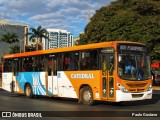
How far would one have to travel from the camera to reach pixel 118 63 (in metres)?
17.0

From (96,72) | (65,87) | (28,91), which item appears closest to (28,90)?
(28,91)

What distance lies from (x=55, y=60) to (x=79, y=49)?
8.01ft

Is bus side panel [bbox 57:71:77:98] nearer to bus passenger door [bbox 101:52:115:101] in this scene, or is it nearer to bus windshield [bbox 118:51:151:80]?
bus passenger door [bbox 101:52:115:101]

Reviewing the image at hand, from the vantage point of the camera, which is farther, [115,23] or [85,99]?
[115,23]

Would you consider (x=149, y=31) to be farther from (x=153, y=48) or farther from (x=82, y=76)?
(x=82, y=76)

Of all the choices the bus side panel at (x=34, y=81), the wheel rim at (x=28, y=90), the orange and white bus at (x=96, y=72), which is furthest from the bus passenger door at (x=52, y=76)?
the wheel rim at (x=28, y=90)

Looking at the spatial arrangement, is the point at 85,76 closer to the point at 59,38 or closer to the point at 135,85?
the point at 135,85

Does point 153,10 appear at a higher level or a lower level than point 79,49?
higher

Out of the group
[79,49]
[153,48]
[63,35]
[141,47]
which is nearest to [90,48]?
[79,49]

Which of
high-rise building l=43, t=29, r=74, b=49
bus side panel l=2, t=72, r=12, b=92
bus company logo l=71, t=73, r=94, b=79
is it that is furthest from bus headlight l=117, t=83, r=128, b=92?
high-rise building l=43, t=29, r=74, b=49

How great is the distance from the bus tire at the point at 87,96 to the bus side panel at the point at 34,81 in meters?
3.85

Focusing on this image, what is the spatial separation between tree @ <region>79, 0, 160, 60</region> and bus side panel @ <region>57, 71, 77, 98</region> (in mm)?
17202

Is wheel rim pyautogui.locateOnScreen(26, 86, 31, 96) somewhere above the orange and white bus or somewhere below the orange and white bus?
below

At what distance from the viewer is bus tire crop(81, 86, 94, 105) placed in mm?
18297
